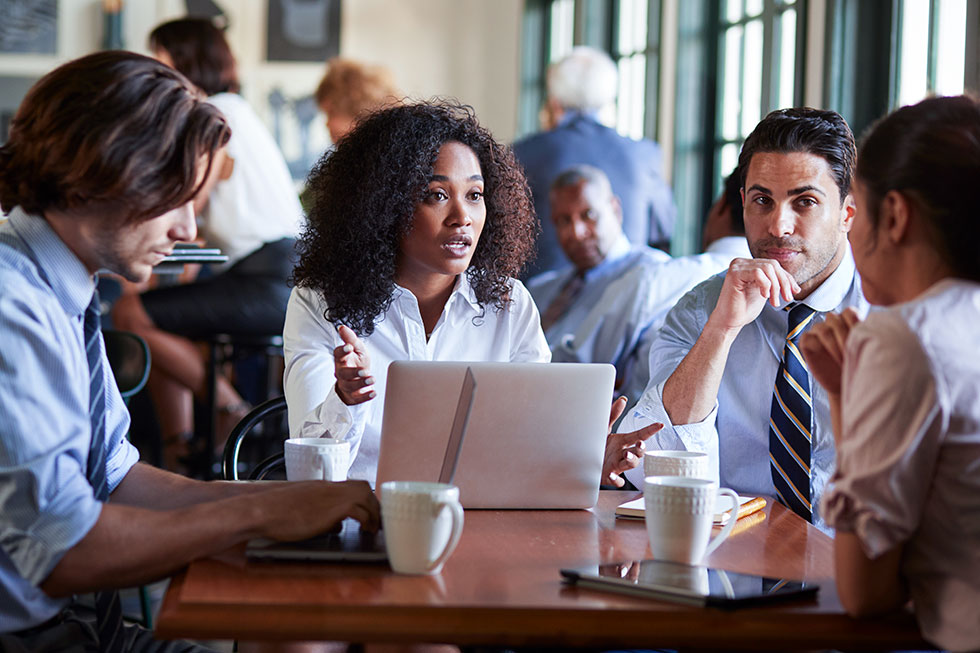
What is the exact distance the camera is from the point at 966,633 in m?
0.97

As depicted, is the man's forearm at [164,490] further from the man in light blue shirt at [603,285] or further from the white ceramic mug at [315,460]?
the man in light blue shirt at [603,285]

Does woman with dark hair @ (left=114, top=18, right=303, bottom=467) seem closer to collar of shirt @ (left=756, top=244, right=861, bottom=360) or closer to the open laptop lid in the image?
collar of shirt @ (left=756, top=244, right=861, bottom=360)

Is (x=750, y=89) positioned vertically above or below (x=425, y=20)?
below

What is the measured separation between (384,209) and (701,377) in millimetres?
654

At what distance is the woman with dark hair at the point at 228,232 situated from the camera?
3537 mm

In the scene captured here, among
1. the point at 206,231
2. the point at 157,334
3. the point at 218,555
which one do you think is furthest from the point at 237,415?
the point at 218,555

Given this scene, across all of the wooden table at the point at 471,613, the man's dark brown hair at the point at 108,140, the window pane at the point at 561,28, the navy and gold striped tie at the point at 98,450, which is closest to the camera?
the wooden table at the point at 471,613

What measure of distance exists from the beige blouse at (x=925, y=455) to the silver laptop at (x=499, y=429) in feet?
1.48

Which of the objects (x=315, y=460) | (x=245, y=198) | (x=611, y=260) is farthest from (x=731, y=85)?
(x=315, y=460)

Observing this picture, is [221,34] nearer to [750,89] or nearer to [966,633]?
[750,89]

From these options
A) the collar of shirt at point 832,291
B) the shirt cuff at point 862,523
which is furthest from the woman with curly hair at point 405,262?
the shirt cuff at point 862,523

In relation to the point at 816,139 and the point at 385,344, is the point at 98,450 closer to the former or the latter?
the point at 385,344

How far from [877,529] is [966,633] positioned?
11cm

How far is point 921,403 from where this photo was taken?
991mm
